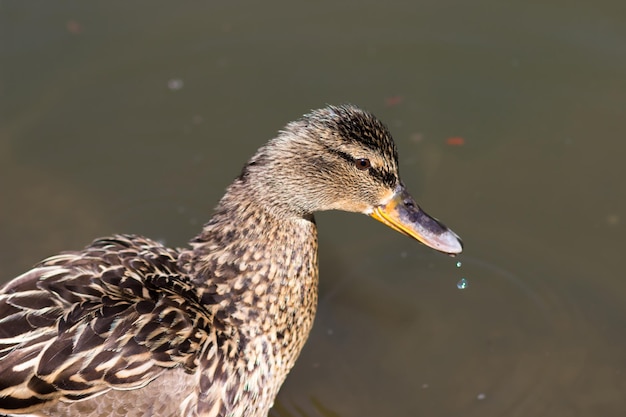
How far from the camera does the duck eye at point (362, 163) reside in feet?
16.1

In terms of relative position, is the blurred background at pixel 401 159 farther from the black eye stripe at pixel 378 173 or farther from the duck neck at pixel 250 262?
the black eye stripe at pixel 378 173

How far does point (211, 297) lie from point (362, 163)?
3.67 feet

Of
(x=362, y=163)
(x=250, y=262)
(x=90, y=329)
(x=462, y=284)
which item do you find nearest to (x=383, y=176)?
(x=362, y=163)

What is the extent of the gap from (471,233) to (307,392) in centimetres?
168

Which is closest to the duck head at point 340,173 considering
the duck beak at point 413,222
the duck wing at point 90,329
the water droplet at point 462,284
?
the duck beak at point 413,222

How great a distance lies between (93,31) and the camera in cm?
784

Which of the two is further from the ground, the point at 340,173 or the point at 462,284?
the point at 340,173

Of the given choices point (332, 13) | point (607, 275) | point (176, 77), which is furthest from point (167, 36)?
point (607, 275)

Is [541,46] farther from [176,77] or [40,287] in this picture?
[40,287]

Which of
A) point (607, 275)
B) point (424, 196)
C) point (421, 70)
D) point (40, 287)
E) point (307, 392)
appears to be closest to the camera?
point (40, 287)

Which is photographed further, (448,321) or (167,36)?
(167,36)

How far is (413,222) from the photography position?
16.7 feet

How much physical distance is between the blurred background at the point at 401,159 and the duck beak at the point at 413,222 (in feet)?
4.29

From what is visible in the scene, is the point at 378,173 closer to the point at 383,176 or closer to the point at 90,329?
the point at 383,176
